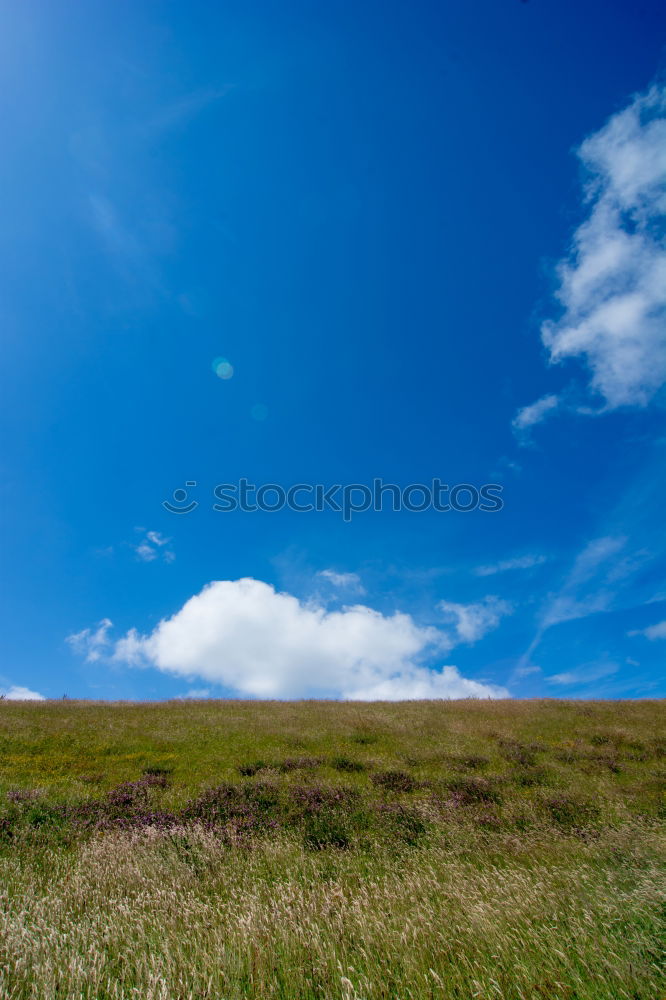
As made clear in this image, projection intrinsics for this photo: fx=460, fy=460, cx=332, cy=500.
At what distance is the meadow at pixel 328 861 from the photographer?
4598mm

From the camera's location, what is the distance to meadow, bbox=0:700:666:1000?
181 inches

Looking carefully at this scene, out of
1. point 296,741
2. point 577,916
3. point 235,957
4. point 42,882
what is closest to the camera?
point 235,957

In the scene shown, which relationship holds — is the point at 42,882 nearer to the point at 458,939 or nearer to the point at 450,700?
the point at 458,939

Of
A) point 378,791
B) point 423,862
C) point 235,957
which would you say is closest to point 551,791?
point 378,791

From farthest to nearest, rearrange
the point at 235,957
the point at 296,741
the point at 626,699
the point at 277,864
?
the point at 626,699
the point at 296,741
the point at 277,864
the point at 235,957

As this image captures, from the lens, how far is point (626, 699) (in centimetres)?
2806

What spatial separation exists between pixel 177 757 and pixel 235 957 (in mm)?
13662

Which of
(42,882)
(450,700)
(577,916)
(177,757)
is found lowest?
(577,916)

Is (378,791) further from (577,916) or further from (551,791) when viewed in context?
(577,916)

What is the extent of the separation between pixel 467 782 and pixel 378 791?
295cm

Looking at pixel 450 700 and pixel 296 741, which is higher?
pixel 450 700

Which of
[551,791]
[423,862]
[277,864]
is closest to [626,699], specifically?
[551,791]

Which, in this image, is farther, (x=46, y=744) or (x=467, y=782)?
(x=46, y=744)

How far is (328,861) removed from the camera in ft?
28.3
